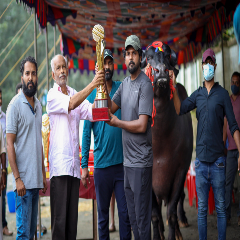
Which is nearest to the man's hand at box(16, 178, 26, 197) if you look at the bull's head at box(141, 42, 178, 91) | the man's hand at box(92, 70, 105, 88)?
the man's hand at box(92, 70, 105, 88)

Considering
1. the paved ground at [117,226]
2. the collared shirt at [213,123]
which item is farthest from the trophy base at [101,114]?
the paved ground at [117,226]

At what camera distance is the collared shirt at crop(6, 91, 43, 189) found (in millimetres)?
2887

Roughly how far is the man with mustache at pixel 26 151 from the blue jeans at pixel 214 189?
1.62 metres

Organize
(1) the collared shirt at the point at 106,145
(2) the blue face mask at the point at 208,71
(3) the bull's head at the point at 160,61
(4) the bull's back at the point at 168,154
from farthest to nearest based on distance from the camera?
1. (4) the bull's back at the point at 168,154
2. (2) the blue face mask at the point at 208,71
3. (1) the collared shirt at the point at 106,145
4. (3) the bull's head at the point at 160,61

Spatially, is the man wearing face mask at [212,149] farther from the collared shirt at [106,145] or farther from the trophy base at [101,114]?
the trophy base at [101,114]

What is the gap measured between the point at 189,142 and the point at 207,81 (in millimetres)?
1061

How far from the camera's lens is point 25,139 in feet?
9.61

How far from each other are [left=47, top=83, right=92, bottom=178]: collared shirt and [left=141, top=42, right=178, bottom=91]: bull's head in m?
0.92

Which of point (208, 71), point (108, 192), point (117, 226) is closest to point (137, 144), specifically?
point (108, 192)

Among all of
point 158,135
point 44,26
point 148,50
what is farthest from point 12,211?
point 148,50

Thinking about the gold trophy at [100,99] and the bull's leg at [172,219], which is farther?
the bull's leg at [172,219]

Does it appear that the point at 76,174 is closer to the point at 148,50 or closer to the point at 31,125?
the point at 31,125

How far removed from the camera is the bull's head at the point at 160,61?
10.6 feet

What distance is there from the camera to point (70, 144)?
9.50 feet
